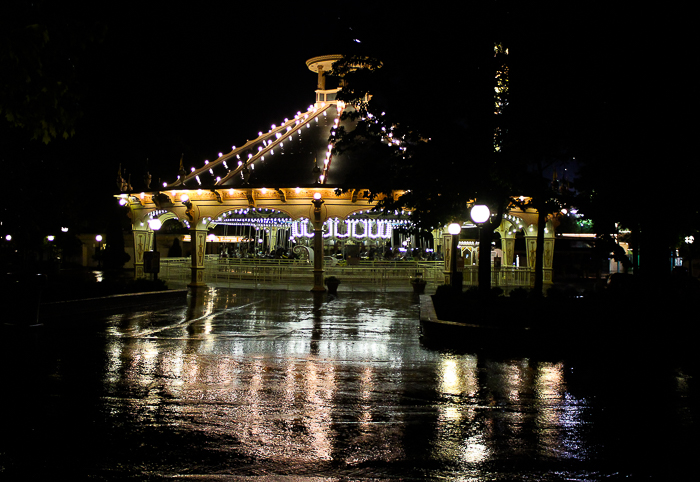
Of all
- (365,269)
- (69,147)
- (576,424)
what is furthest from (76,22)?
(69,147)

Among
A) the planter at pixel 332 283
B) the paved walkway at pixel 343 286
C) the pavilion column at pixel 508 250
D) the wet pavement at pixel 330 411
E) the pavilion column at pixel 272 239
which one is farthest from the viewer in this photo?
the pavilion column at pixel 272 239

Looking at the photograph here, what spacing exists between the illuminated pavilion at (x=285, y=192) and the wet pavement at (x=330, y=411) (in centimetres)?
1290

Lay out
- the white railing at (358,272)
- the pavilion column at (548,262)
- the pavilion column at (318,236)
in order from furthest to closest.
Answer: the pavilion column at (548,262), the white railing at (358,272), the pavilion column at (318,236)

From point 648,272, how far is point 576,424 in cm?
634

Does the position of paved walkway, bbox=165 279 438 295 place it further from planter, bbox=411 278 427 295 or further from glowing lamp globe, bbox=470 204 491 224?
glowing lamp globe, bbox=470 204 491 224

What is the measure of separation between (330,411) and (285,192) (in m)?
18.5

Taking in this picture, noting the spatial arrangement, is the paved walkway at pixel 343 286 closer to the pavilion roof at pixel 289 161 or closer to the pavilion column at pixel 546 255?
the pavilion roof at pixel 289 161

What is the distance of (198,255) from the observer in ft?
86.0

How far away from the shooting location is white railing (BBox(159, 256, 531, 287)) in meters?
26.6

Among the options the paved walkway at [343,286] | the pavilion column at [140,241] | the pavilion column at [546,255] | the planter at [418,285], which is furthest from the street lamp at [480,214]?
the pavilion column at [140,241]

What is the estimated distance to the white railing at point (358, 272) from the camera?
2661 centimetres

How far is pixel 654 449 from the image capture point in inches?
208

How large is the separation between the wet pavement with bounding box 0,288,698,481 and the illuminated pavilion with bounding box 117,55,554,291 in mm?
12896

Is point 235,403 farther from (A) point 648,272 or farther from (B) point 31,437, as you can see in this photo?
(A) point 648,272
